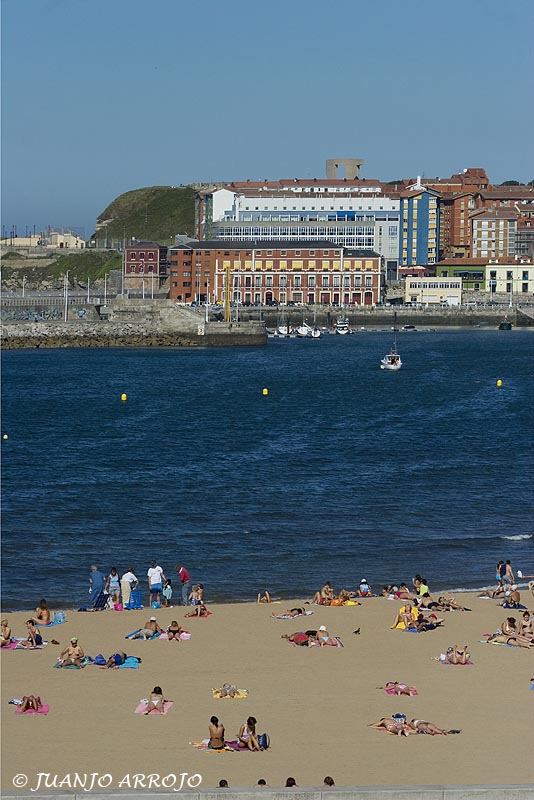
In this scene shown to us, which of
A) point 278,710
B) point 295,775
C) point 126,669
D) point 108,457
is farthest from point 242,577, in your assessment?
point 108,457

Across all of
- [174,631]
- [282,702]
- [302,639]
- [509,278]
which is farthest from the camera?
[509,278]

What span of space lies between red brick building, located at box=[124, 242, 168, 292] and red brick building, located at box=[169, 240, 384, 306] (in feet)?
14.2

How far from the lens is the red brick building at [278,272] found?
13012cm

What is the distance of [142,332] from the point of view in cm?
10512

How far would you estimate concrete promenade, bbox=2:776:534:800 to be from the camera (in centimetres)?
1248

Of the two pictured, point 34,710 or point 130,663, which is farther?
point 130,663

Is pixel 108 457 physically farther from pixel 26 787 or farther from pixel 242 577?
pixel 26 787

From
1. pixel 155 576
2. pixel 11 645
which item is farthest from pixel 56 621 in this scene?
pixel 155 576

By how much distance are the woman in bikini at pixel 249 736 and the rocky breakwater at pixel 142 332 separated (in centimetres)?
8750

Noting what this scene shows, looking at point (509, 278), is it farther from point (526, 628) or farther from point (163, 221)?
point (526, 628)

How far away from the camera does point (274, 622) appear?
2111 centimetres

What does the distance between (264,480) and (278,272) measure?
97285mm

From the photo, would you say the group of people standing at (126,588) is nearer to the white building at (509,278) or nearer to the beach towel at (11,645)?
the beach towel at (11,645)

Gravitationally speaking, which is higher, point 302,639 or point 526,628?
point 526,628
